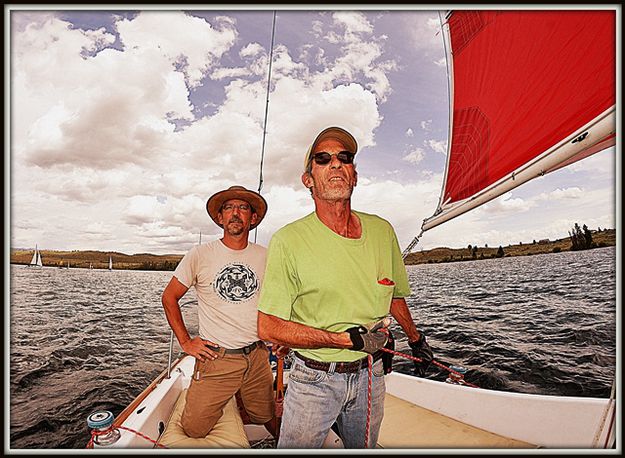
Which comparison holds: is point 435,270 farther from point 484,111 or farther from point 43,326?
point 484,111

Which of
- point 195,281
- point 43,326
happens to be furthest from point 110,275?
point 195,281

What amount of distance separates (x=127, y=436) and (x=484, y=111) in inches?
168

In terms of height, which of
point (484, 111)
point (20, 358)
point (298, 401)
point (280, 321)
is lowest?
point (20, 358)

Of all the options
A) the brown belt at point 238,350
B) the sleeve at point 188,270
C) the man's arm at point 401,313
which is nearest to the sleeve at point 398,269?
the man's arm at point 401,313

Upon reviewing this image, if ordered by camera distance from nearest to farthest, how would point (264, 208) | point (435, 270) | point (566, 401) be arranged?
point (566, 401) < point (264, 208) < point (435, 270)

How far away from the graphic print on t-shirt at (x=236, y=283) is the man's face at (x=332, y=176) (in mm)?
1390

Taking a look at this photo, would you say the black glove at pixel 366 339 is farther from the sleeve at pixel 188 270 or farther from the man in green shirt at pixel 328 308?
the sleeve at pixel 188 270

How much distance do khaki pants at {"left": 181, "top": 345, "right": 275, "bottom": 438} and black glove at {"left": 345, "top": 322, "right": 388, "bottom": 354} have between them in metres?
1.62

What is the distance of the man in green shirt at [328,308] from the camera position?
4.92 feet

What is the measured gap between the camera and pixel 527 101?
3.11 metres

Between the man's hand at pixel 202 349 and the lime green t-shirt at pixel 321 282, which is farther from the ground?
the lime green t-shirt at pixel 321 282

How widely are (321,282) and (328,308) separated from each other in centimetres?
12

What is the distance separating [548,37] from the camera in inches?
111

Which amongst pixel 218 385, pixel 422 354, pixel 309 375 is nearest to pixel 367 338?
Answer: pixel 309 375
